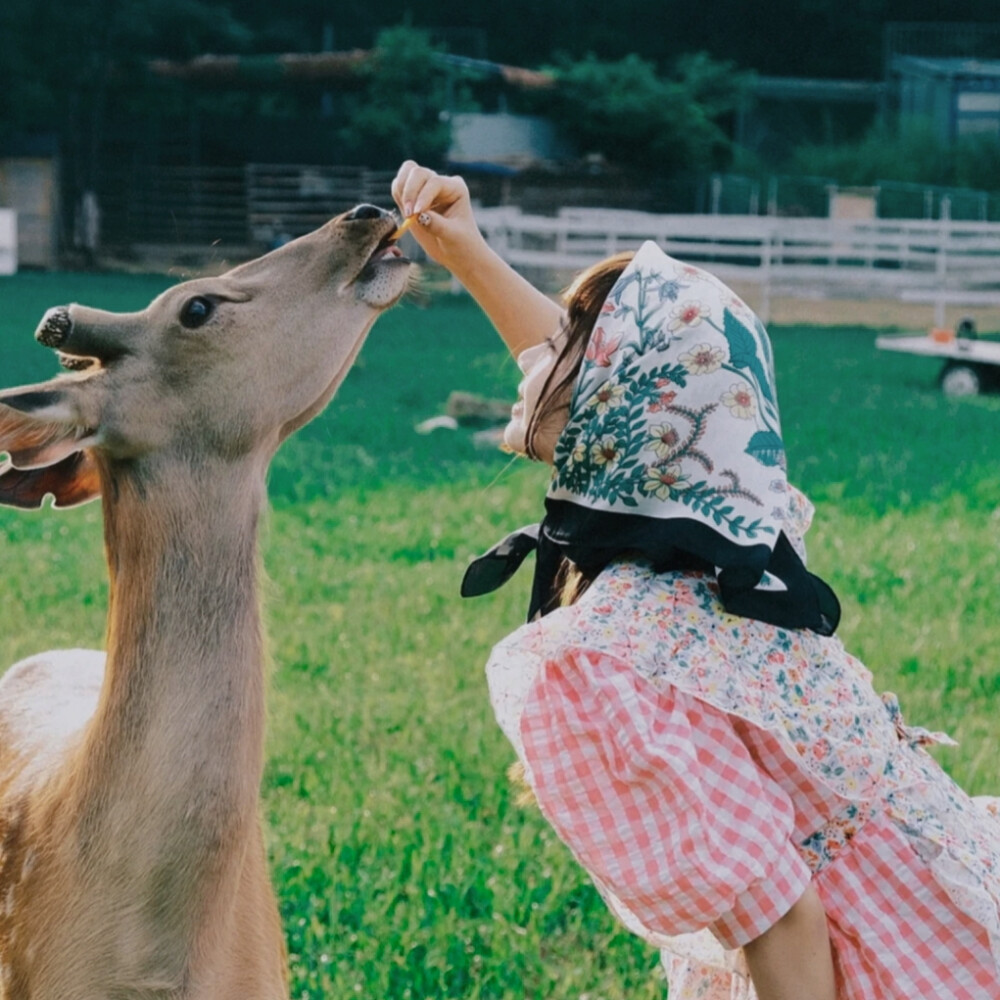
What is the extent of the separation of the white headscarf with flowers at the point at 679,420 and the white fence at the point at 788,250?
2075 centimetres

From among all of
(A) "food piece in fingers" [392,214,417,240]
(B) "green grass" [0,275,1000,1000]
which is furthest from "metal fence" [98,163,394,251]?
(A) "food piece in fingers" [392,214,417,240]

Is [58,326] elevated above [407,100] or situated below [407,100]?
below

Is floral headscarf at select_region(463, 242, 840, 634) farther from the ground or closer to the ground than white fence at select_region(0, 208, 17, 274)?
farther from the ground

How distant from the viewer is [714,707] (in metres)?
2.73

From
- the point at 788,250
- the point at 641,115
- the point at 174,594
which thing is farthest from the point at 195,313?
the point at 641,115

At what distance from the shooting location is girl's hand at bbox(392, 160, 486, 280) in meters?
3.39

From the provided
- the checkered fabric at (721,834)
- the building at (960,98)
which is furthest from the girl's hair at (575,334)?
the building at (960,98)

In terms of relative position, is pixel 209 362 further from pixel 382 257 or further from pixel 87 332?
pixel 382 257

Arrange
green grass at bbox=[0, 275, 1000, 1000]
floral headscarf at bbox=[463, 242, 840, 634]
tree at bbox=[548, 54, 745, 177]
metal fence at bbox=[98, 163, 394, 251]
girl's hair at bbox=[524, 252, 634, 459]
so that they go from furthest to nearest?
tree at bbox=[548, 54, 745, 177] < metal fence at bbox=[98, 163, 394, 251] < green grass at bbox=[0, 275, 1000, 1000] < girl's hair at bbox=[524, 252, 634, 459] < floral headscarf at bbox=[463, 242, 840, 634]

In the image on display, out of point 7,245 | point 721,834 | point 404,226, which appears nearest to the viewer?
point 721,834

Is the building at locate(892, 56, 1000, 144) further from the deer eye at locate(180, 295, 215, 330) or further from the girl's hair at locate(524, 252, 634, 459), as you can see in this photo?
the deer eye at locate(180, 295, 215, 330)

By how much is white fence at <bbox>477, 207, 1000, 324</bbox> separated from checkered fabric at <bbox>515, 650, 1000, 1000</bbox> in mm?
20863

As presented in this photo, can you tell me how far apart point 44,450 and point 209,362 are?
319 mm

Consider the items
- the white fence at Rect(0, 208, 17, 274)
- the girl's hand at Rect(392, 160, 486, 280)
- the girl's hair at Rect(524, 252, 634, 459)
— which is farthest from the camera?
the white fence at Rect(0, 208, 17, 274)
